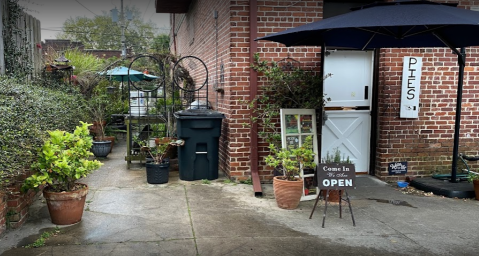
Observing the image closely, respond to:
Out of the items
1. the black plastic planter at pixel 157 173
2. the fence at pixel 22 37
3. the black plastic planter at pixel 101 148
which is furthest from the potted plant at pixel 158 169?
the fence at pixel 22 37

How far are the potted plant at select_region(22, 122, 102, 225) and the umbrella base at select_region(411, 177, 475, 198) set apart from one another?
471cm

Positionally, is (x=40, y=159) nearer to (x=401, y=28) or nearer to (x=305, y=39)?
(x=305, y=39)

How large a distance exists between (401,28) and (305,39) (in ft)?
3.95

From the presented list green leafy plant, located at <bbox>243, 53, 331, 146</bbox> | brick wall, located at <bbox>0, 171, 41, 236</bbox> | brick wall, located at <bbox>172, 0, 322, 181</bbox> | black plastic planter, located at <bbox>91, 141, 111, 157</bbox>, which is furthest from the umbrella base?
black plastic planter, located at <bbox>91, 141, 111, 157</bbox>

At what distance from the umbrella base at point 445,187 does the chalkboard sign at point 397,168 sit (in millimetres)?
262

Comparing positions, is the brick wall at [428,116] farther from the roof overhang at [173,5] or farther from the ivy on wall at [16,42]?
the ivy on wall at [16,42]

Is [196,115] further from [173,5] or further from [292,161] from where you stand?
[173,5]

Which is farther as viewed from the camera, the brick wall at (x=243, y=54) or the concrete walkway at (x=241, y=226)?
the brick wall at (x=243, y=54)

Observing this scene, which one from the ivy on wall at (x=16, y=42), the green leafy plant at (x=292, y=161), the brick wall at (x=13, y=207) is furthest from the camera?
the ivy on wall at (x=16, y=42)

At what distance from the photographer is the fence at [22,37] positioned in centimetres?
798

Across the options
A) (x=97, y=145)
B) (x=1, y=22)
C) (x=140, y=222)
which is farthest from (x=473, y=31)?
(x=1, y=22)

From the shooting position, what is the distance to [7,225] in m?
4.15

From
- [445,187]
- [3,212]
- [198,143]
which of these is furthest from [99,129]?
[445,187]

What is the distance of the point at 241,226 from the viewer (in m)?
4.43
